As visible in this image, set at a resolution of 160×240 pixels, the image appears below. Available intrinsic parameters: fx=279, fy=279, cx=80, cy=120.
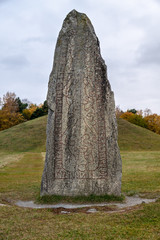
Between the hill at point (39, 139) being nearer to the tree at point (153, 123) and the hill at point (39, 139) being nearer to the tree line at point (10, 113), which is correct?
the tree line at point (10, 113)

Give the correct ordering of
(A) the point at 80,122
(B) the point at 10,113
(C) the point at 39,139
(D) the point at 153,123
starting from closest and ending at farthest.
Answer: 1. (A) the point at 80,122
2. (C) the point at 39,139
3. (B) the point at 10,113
4. (D) the point at 153,123

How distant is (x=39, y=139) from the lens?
4647 cm

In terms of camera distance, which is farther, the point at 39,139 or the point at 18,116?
the point at 18,116

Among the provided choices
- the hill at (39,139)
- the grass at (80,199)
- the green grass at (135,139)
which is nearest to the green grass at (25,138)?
the hill at (39,139)

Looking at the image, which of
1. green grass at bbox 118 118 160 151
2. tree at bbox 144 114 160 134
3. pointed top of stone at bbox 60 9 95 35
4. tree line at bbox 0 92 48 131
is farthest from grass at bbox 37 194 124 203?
tree at bbox 144 114 160 134

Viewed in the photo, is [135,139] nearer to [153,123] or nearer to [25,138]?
[25,138]

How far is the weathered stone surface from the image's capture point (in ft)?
27.8


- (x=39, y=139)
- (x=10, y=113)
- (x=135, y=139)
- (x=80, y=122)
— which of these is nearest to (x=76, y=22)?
(x=80, y=122)

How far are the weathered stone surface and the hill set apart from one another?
32.5 meters

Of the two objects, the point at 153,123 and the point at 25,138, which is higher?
the point at 153,123

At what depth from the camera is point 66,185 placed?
8.44m

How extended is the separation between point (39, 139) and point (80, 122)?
38481 mm

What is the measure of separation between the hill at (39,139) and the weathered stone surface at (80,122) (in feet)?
107

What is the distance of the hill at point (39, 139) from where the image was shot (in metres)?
43.0
